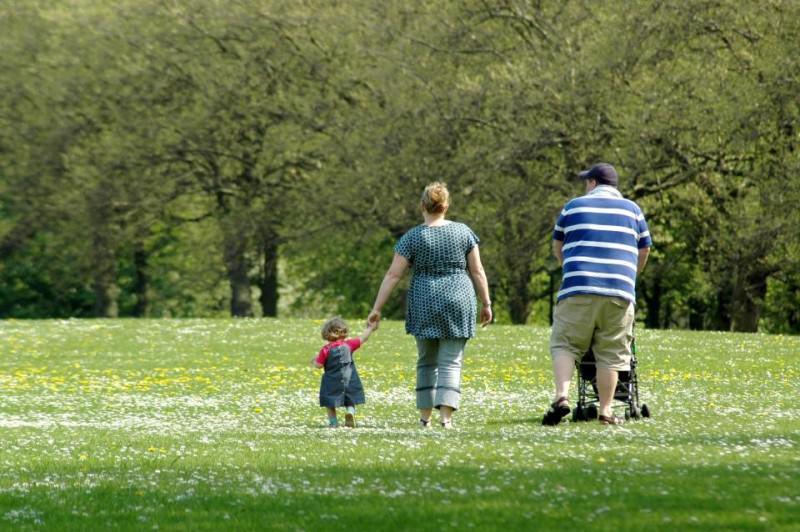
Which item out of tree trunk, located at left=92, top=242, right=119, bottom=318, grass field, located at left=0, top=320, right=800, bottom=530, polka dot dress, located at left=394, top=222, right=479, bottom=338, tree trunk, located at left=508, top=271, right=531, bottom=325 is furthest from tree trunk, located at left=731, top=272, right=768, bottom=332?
polka dot dress, located at left=394, top=222, right=479, bottom=338

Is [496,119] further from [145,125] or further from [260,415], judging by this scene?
[260,415]

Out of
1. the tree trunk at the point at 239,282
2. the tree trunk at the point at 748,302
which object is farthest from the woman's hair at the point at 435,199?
the tree trunk at the point at 239,282

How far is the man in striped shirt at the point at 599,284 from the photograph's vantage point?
A: 12.1 metres

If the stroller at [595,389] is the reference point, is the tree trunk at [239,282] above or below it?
above

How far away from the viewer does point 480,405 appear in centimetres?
1545

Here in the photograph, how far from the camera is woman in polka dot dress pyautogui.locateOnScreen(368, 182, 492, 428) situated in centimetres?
1217

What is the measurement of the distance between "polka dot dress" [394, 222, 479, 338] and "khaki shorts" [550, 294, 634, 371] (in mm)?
748

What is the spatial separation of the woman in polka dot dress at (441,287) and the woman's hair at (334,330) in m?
0.83

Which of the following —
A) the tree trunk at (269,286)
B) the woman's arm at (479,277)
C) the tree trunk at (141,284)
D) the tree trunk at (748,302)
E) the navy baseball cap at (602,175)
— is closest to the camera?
the woman's arm at (479,277)

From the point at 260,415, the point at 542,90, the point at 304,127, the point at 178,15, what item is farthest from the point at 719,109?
the point at 260,415

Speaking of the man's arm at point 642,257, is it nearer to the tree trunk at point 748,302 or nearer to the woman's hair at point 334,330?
the woman's hair at point 334,330

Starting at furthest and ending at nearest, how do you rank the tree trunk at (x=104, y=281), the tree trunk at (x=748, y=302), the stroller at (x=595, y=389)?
the tree trunk at (x=104, y=281), the tree trunk at (x=748, y=302), the stroller at (x=595, y=389)

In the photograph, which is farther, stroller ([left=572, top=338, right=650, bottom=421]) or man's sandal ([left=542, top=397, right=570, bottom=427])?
stroller ([left=572, top=338, right=650, bottom=421])

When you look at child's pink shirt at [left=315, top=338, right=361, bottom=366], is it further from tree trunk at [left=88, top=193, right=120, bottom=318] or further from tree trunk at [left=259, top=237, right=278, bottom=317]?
tree trunk at [left=259, top=237, right=278, bottom=317]
